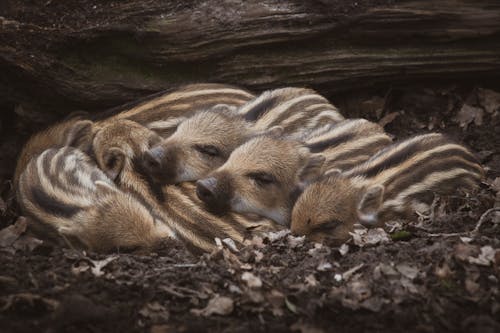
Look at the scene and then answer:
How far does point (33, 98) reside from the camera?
215 inches

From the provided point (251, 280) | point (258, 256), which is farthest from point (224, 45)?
point (251, 280)

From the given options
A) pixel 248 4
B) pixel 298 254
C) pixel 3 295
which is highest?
pixel 248 4

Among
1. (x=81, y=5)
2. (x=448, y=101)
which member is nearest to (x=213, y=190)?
(x=81, y=5)

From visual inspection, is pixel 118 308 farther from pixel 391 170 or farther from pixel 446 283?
pixel 391 170

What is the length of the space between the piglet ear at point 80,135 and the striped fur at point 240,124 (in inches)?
23.8

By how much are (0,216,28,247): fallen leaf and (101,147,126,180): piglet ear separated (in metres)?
0.70

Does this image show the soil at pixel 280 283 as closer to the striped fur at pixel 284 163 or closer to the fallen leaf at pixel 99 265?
the fallen leaf at pixel 99 265

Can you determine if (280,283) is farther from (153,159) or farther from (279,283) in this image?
(153,159)

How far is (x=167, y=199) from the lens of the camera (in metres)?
4.57

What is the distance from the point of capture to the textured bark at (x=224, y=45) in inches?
207

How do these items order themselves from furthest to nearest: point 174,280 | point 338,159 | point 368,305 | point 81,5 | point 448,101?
1. point 448,101
2. point 81,5
3. point 338,159
4. point 174,280
5. point 368,305

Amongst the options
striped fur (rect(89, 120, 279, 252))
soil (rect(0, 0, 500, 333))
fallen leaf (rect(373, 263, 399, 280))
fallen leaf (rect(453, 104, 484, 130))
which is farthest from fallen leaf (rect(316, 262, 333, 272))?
fallen leaf (rect(453, 104, 484, 130))

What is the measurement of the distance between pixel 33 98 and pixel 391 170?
9.45 feet

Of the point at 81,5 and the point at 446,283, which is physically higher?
the point at 81,5
